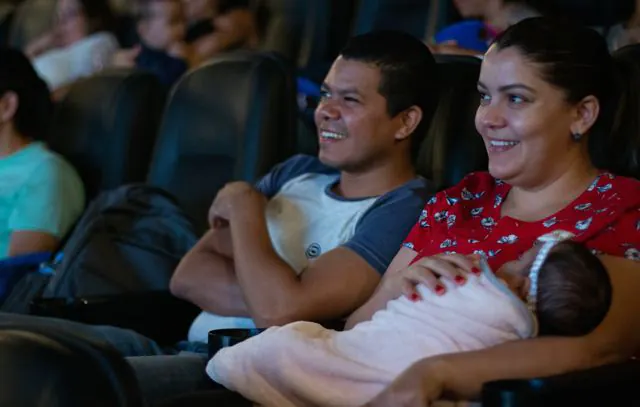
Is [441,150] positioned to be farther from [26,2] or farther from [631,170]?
[26,2]

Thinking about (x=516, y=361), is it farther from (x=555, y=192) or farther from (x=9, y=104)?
(x=9, y=104)

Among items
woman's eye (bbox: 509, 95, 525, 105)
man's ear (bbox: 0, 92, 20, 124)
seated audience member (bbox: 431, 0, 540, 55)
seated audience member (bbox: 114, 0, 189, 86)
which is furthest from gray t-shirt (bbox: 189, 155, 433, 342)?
seated audience member (bbox: 114, 0, 189, 86)

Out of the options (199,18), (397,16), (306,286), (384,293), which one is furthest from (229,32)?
(384,293)

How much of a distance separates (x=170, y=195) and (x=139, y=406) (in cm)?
119

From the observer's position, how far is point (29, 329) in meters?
1.54

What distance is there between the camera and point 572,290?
1.54 m

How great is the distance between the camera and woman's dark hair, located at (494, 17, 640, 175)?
72.3 inches

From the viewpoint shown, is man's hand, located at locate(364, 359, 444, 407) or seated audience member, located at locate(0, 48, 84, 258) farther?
seated audience member, located at locate(0, 48, 84, 258)

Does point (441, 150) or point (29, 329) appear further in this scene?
point (441, 150)

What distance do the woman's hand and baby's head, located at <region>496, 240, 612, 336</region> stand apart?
0.10 metres

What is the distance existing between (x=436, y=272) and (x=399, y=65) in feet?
2.11

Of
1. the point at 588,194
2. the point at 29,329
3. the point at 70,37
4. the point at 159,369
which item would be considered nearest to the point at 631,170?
the point at 588,194

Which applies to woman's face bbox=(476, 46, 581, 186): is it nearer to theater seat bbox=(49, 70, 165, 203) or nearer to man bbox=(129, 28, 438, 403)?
man bbox=(129, 28, 438, 403)

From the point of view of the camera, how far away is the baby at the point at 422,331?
1.57m
